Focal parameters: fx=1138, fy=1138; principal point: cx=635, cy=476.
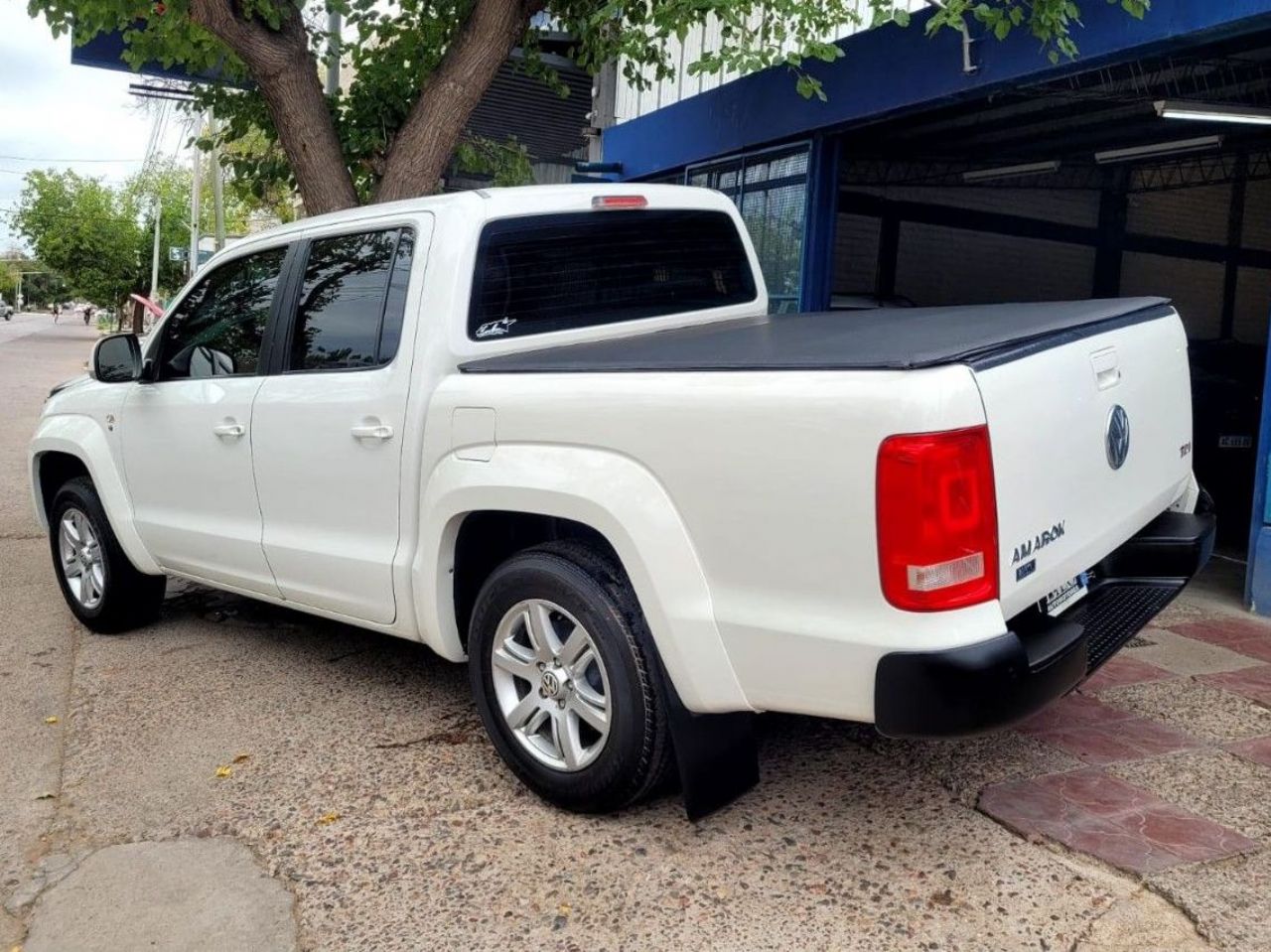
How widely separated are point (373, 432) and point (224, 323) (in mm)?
1393

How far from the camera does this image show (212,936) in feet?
9.52

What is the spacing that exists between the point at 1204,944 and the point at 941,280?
49.6 feet

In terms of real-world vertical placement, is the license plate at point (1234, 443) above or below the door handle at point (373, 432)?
below

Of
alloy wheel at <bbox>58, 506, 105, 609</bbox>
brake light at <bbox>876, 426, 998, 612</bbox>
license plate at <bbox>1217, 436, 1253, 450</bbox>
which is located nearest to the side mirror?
alloy wheel at <bbox>58, 506, 105, 609</bbox>

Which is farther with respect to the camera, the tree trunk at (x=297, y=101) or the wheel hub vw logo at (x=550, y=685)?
the tree trunk at (x=297, y=101)

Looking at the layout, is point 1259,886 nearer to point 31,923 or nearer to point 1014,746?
point 1014,746

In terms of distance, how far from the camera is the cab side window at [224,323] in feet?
15.1

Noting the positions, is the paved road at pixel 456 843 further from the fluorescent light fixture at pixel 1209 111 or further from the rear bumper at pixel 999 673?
the fluorescent light fixture at pixel 1209 111

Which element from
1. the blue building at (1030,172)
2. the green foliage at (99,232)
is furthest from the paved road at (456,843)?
the green foliage at (99,232)

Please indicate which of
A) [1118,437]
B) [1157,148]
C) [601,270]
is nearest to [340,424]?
[601,270]

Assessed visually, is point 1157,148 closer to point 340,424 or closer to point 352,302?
point 352,302

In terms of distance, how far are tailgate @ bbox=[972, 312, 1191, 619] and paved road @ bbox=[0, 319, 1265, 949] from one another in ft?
2.80

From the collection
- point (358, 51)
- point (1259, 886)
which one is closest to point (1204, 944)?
point (1259, 886)

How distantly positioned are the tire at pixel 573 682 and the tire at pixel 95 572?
8.58ft
